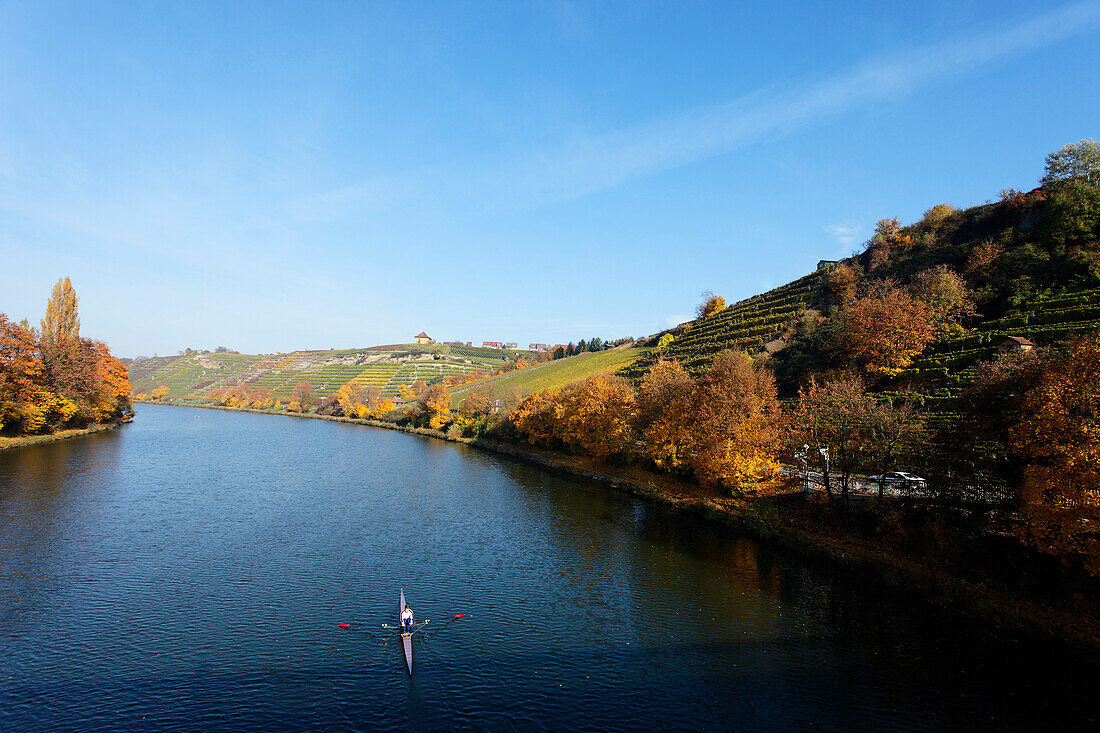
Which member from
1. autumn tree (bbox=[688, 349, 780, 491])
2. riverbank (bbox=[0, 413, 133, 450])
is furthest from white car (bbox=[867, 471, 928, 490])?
riverbank (bbox=[0, 413, 133, 450])

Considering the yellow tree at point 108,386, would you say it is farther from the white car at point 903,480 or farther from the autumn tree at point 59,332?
the white car at point 903,480

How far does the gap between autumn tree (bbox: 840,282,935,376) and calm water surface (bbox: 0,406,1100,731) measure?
89.3ft

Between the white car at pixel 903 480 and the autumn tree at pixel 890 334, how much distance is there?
1597 centimetres

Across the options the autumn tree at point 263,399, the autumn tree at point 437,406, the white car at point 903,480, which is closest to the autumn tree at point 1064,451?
the white car at point 903,480

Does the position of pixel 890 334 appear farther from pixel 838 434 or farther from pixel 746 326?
pixel 746 326

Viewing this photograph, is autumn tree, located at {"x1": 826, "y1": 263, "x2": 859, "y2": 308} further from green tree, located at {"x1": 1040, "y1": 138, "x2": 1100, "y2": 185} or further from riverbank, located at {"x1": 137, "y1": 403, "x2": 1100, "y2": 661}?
riverbank, located at {"x1": 137, "y1": 403, "x2": 1100, "y2": 661}

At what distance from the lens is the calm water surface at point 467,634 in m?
16.5

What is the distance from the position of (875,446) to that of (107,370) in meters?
121

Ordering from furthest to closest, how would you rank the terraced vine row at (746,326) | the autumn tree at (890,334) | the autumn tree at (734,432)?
the terraced vine row at (746,326) < the autumn tree at (890,334) < the autumn tree at (734,432)

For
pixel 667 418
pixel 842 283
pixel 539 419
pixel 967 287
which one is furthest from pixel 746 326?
pixel 667 418

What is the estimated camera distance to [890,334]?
164 feet

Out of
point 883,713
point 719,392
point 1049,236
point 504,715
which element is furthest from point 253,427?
point 1049,236

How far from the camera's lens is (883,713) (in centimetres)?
1667

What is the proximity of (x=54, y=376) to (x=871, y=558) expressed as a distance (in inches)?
3985
